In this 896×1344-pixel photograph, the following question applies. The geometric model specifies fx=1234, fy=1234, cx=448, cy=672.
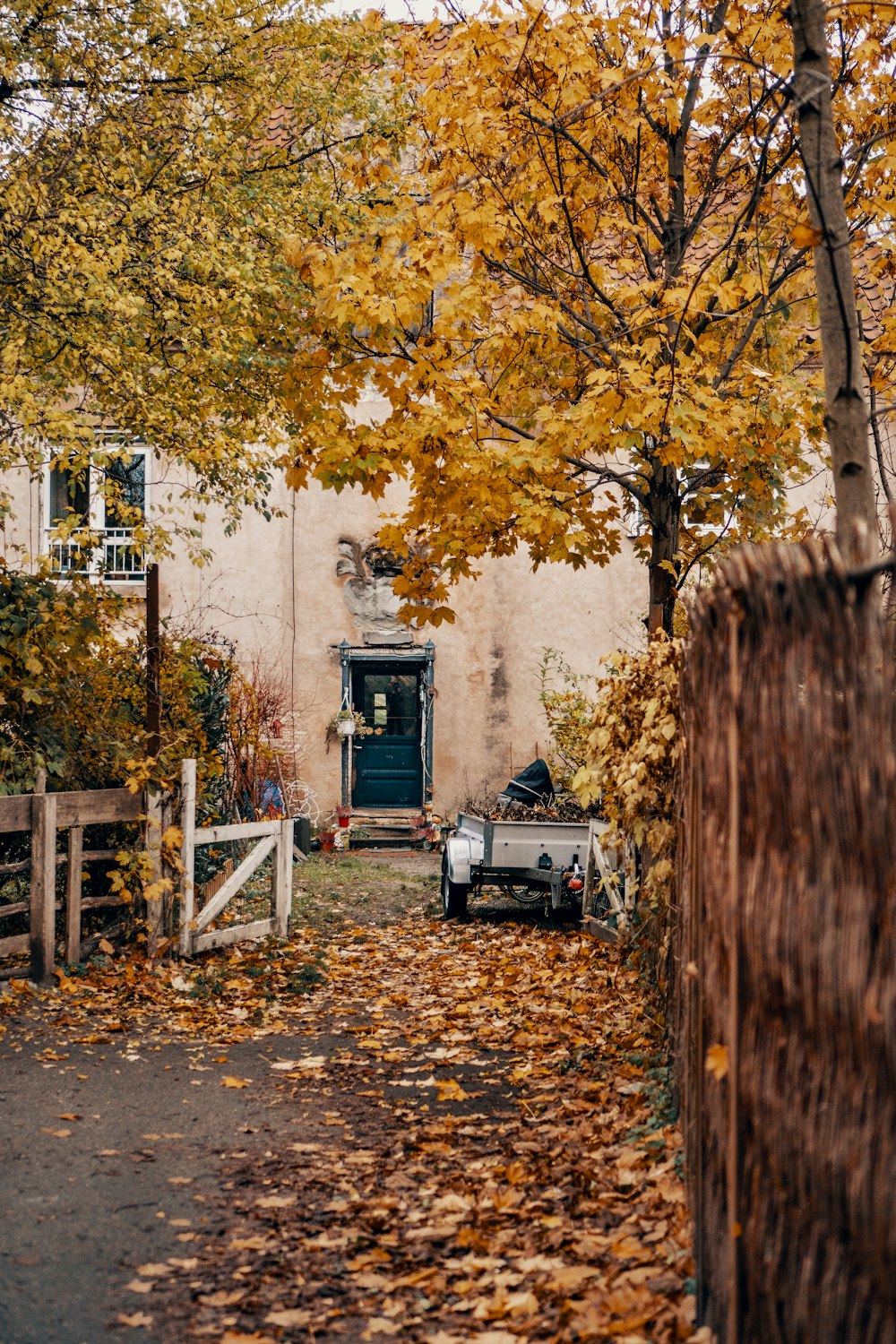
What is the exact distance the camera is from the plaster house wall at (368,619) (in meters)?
19.7

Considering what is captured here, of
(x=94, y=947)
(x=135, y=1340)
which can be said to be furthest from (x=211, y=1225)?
(x=94, y=947)

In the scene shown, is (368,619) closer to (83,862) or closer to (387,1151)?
(83,862)

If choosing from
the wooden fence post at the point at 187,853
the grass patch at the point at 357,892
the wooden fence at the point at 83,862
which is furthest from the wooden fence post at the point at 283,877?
the wooden fence post at the point at 187,853

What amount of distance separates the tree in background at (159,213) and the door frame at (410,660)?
5867 millimetres

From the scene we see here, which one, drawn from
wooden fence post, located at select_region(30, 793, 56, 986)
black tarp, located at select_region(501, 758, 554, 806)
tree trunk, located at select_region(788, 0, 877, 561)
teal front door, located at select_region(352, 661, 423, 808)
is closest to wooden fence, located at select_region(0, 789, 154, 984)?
wooden fence post, located at select_region(30, 793, 56, 986)

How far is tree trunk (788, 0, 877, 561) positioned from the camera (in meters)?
4.52

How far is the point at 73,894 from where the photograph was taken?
9008mm

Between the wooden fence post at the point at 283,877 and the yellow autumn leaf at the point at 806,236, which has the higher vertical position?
the yellow autumn leaf at the point at 806,236

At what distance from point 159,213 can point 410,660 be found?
9517 millimetres

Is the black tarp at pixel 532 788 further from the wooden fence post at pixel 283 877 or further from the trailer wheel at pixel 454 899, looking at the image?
the wooden fence post at pixel 283 877

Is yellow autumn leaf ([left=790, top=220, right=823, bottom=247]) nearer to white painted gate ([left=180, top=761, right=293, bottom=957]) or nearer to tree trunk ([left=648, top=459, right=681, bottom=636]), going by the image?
tree trunk ([left=648, top=459, right=681, bottom=636])

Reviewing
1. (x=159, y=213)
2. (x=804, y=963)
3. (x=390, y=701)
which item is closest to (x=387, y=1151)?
(x=804, y=963)

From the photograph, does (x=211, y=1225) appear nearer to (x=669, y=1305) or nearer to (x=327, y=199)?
(x=669, y=1305)

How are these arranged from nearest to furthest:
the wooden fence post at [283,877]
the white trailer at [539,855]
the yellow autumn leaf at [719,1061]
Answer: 1. the yellow autumn leaf at [719,1061]
2. the wooden fence post at [283,877]
3. the white trailer at [539,855]
